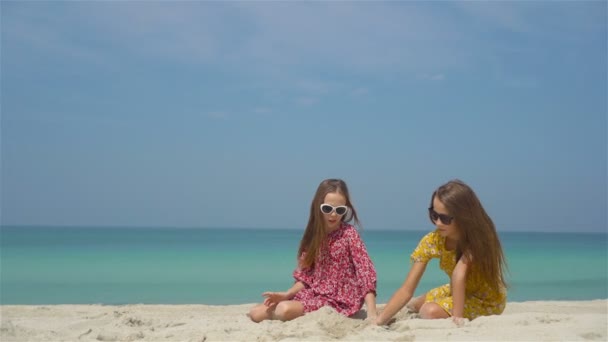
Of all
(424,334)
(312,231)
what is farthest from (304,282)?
(424,334)

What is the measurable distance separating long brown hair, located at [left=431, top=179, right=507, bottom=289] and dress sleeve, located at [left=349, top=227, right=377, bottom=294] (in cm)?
86

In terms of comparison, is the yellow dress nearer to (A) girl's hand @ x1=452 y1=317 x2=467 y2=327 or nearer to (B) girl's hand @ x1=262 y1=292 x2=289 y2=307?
(A) girl's hand @ x1=452 y1=317 x2=467 y2=327

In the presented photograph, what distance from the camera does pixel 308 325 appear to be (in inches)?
166

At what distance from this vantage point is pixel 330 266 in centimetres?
486

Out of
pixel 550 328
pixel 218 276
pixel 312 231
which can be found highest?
pixel 312 231

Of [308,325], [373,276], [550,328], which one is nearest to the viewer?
[550,328]

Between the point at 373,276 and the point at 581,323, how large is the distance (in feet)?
5.19

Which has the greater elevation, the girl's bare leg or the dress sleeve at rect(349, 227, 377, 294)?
the dress sleeve at rect(349, 227, 377, 294)

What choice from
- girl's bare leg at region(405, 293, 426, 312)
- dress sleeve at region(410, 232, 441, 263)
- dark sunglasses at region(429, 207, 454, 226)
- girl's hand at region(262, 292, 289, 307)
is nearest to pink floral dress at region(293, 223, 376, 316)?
girl's hand at region(262, 292, 289, 307)

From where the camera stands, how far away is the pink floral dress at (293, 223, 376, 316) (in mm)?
4723

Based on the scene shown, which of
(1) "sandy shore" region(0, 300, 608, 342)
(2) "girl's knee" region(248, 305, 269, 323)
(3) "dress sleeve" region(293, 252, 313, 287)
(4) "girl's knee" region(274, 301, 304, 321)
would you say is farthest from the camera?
(3) "dress sleeve" region(293, 252, 313, 287)

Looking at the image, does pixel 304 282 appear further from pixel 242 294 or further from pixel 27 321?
pixel 242 294

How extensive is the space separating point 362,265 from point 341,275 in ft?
0.71

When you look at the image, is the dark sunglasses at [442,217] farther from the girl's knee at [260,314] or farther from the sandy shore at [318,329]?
the girl's knee at [260,314]
